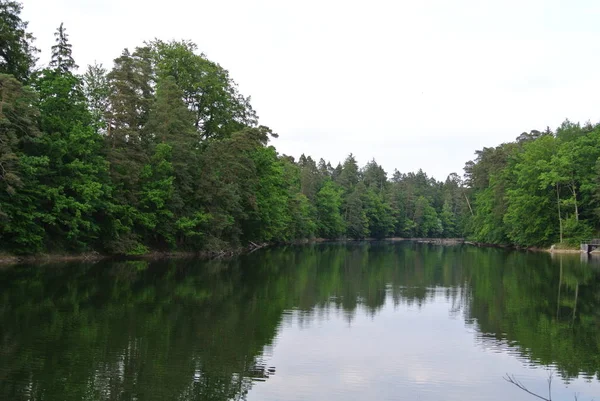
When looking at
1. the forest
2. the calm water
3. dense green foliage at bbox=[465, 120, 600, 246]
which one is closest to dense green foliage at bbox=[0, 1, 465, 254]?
the forest

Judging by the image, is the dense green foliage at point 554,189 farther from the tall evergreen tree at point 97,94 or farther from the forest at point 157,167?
the tall evergreen tree at point 97,94

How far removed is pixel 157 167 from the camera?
4559 centimetres

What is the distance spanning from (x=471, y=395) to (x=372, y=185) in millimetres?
135038

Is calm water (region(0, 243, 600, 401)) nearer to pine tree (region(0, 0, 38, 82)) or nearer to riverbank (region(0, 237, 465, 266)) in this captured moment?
riverbank (region(0, 237, 465, 266))

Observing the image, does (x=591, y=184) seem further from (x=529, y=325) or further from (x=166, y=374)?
(x=166, y=374)

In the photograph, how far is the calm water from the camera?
11.6m

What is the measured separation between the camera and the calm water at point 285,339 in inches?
456

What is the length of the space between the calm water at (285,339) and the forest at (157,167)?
7778 mm

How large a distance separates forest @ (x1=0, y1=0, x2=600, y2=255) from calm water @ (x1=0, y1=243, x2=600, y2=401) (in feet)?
25.5

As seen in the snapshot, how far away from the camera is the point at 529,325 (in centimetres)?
1916

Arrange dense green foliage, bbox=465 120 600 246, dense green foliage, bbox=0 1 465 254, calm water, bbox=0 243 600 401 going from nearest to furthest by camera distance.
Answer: calm water, bbox=0 243 600 401, dense green foliage, bbox=0 1 465 254, dense green foliage, bbox=465 120 600 246

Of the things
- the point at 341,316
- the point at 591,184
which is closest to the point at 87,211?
the point at 341,316

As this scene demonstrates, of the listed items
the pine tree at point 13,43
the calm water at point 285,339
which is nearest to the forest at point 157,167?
the pine tree at point 13,43

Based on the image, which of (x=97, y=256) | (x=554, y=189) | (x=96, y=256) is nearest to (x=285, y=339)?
(x=96, y=256)
